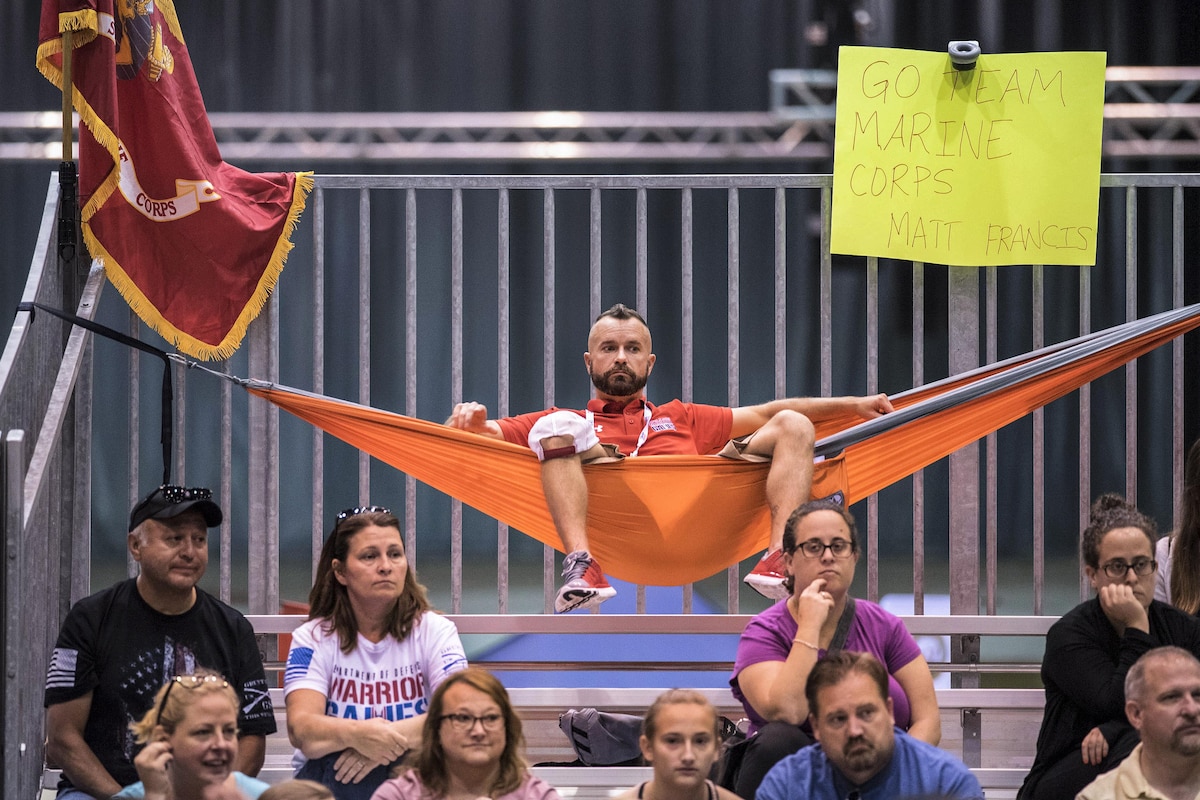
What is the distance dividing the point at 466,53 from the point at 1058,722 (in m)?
4.69

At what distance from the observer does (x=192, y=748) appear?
8.02 feet

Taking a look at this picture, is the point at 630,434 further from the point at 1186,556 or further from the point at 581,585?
the point at 1186,556

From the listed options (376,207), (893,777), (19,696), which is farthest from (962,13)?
(19,696)

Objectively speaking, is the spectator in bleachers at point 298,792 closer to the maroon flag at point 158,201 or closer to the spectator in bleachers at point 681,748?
the spectator in bleachers at point 681,748

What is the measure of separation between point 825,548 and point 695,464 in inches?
21.3

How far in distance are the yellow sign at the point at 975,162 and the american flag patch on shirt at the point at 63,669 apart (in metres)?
2.10

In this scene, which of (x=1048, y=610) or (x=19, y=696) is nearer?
(x=19, y=696)

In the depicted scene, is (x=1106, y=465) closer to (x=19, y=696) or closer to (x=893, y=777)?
(x=893, y=777)

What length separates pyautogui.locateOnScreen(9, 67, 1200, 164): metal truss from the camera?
20.2 ft

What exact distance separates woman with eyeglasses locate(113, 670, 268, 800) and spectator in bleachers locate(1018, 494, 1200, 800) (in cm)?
165

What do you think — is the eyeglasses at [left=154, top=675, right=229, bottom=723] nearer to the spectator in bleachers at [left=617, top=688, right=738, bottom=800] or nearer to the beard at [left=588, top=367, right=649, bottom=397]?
the spectator in bleachers at [left=617, top=688, right=738, bottom=800]

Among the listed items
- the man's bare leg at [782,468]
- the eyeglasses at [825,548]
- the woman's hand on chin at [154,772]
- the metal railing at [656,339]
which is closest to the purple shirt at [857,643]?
the eyeglasses at [825,548]

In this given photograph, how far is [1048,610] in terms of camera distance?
7.34 meters

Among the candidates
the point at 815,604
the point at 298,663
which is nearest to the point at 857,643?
the point at 815,604
